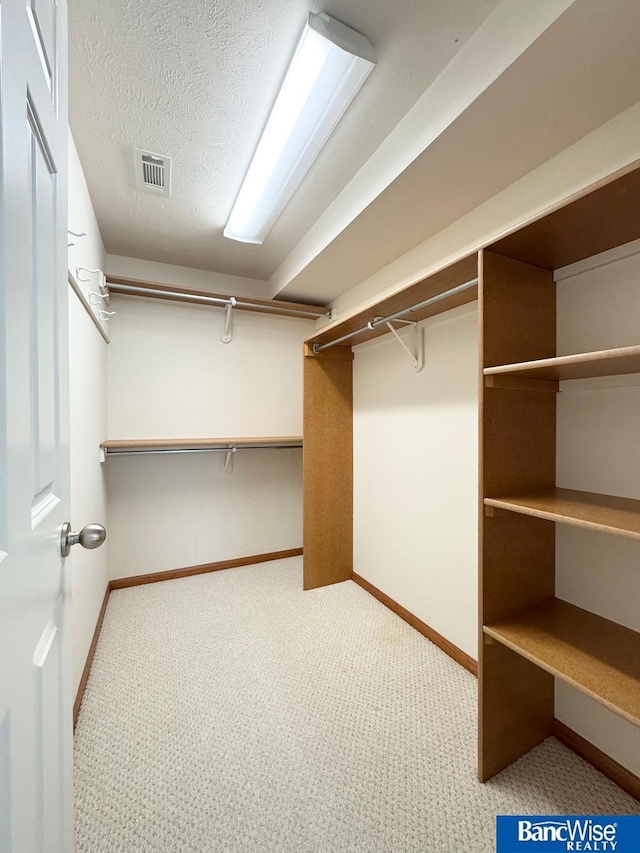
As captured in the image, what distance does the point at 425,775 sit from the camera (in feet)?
4.17

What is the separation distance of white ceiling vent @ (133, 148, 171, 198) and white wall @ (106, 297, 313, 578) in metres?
0.96

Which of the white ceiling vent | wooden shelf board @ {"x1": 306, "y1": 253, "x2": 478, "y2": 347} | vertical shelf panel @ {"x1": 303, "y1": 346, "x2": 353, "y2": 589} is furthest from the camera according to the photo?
vertical shelf panel @ {"x1": 303, "y1": 346, "x2": 353, "y2": 589}

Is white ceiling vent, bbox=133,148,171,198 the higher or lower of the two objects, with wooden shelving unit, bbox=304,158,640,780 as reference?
higher

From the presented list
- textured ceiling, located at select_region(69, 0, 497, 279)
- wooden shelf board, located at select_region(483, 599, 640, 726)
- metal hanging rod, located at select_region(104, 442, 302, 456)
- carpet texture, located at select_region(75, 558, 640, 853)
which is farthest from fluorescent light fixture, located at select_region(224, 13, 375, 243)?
carpet texture, located at select_region(75, 558, 640, 853)

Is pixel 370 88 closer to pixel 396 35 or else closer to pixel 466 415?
pixel 396 35

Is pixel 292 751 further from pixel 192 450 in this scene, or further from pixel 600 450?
pixel 192 450

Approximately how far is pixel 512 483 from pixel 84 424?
1.91m

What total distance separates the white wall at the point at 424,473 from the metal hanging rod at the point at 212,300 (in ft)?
2.25

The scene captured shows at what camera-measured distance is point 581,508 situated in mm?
1088

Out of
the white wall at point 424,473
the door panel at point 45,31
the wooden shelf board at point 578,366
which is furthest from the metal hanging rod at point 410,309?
the door panel at point 45,31

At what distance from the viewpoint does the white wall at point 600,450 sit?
1187mm

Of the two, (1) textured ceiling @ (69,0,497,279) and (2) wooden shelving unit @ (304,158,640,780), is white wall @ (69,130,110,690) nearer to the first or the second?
(1) textured ceiling @ (69,0,497,279)

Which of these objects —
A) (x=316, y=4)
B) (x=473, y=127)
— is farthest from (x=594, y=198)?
(x=316, y=4)

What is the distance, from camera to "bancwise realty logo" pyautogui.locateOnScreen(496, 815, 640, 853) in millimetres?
1051
